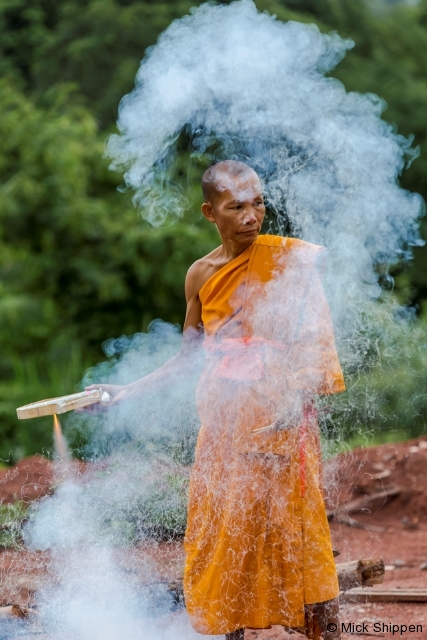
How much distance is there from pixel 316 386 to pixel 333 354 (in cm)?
12

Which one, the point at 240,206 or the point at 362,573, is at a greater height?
the point at 240,206

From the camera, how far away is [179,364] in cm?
310

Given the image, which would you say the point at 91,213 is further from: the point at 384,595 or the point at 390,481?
the point at 384,595

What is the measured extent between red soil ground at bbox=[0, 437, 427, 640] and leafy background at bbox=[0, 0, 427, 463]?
0.74 meters

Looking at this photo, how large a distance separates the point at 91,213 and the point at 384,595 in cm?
489

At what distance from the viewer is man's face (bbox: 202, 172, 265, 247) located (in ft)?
9.02

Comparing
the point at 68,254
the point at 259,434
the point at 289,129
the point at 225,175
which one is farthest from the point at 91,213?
the point at 259,434

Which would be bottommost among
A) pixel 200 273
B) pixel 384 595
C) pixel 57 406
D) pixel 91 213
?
pixel 91 213

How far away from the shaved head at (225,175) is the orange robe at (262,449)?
0.73 feet

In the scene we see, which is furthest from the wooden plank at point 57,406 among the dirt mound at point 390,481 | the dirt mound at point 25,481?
the dirt mound at point 390,481

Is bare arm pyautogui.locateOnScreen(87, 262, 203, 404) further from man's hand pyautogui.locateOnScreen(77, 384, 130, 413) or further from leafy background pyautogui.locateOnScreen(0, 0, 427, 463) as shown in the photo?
leafy background pyautogui.locateOnScreen(0, 0, 427, 463)

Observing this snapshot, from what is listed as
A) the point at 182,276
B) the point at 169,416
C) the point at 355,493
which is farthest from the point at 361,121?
the point at 182,276

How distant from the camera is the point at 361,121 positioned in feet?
11.2

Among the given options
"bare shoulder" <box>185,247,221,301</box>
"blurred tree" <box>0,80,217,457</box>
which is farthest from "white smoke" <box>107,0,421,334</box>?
"blurred tree" <box>0,80,217,457</box>
